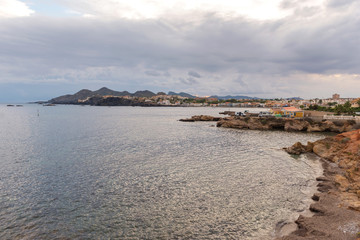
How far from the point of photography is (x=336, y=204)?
1585 centimetres

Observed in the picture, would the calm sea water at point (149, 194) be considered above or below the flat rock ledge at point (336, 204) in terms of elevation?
below

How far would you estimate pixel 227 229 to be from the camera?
14.0 metres

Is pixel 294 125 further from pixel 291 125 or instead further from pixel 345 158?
pixel 345 158

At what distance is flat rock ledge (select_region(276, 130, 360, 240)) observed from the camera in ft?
40.1

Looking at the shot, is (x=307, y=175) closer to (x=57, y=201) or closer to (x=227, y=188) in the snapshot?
(x=227, y=188)

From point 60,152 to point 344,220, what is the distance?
35630mm

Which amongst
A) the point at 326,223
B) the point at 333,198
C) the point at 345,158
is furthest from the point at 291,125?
the point at 326,223

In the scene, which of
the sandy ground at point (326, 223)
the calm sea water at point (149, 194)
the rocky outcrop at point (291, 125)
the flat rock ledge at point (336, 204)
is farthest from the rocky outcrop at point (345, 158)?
the rocky outcrop at point (291, 125)

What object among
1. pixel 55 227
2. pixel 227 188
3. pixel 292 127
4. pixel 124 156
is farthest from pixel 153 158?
pixel 292 127

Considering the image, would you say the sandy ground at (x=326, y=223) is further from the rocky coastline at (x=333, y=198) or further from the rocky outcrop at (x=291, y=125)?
the rocky outcrop at (x=291, y=125)

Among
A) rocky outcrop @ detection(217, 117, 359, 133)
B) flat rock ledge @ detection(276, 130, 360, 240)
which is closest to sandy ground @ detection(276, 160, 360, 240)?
flat rock ledge @ detection(276, 130, 360, 240)

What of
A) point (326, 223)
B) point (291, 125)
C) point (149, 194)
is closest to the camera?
point (326, 223)

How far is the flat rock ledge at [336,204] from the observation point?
1223 cm

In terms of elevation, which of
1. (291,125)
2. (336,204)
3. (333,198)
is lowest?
(291,125)
